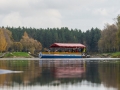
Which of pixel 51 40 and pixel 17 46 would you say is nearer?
pixel 17 46

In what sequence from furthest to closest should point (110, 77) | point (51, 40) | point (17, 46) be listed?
point (51, 40) → point (17, 46) → point (110, 77)

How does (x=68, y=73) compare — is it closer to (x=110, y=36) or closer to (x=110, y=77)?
(x=110, y=77)

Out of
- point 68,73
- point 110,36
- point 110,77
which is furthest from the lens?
point 110,36

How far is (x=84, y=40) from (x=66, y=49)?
256 feet

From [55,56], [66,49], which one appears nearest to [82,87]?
[55,56]

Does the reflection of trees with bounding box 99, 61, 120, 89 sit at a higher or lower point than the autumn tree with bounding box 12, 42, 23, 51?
lower

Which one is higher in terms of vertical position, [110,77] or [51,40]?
[51,40]

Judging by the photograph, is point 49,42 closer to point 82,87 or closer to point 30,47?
point 30,47

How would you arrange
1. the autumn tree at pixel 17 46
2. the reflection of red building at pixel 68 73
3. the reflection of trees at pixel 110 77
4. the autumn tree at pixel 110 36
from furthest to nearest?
the autumn tree at pixel 17 46, the autumn tree at pixel 110 36, the reflection of red building at pixel 68 73, the reflection of trees at pixel 110 77

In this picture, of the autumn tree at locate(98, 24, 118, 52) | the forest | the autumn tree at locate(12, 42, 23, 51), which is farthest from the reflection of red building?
the autumn tree at locate(12, 42, 23, 51)

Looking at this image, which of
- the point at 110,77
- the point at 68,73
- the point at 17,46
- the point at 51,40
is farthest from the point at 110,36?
the point at 110,77

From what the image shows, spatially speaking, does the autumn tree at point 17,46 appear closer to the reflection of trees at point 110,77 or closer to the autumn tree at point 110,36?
the autumn tree at point 110,36

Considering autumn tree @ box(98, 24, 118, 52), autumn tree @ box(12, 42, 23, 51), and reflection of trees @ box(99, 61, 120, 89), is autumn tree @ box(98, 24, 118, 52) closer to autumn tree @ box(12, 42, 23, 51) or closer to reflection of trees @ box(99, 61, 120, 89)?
autumn tree @ box(12, 42, 23, 51)

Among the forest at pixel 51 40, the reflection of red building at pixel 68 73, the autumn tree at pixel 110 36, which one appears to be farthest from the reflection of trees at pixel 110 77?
the autumn tree at pixel 110 36
